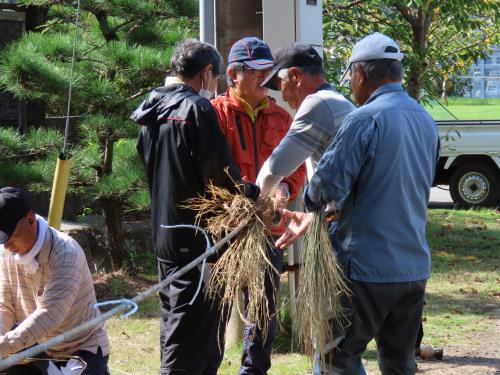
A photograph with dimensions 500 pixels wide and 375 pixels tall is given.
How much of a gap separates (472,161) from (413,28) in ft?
11.6

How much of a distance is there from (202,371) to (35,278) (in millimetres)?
932

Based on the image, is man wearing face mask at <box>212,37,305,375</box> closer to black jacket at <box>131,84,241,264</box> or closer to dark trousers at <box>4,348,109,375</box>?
black jacket at <box>131,84,241,264</box>

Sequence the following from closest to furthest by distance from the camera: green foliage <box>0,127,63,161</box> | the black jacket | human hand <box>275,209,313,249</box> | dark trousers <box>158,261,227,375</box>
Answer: human hand <box>275,209,313,249</box> → the black jacket → dark trousers <box>158,261,227,375</box> → green foliage <box>0,127,63,161</box>

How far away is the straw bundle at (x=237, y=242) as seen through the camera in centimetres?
383

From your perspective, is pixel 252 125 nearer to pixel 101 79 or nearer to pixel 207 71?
pixel 207 71

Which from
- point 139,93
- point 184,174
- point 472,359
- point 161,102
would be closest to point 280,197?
point 184,174

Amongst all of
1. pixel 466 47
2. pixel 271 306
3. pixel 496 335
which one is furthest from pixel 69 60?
pixel 466 47

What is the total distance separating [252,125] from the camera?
4.77 m

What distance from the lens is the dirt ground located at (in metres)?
5.58

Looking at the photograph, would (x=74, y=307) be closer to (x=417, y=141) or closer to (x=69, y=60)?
(x=417, y=141)

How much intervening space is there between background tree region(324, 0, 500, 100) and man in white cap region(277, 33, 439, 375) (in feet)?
19.2

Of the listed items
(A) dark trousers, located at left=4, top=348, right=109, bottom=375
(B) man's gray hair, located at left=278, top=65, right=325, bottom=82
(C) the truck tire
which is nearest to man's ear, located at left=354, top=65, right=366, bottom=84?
(B) man's gray hair, located at left=278, top=65, right=325, bottom=82

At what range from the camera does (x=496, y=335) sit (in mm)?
6398

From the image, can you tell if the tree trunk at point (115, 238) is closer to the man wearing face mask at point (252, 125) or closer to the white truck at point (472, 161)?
the man wearing face mask at point (252, 125)
